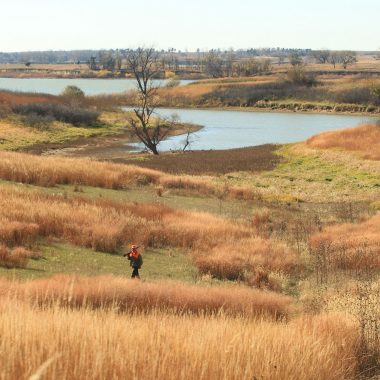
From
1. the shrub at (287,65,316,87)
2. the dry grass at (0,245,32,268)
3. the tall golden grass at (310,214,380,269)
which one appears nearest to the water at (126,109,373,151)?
the shrub at (287,65,316,87)

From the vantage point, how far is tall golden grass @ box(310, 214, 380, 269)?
1521 centimetres

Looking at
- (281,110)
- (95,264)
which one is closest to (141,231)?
(95,264)

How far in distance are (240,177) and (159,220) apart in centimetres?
2123

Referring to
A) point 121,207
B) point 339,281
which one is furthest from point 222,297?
point 121,207

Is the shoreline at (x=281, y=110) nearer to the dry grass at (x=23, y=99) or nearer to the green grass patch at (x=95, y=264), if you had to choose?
the dry grass at (x=23, y=99)

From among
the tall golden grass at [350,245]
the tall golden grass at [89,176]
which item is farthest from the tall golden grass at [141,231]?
the tall golden grass at [89,176]

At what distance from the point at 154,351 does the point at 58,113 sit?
241 feet

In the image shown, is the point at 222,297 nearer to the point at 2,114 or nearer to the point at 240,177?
the point at 240,177

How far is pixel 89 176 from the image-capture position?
27.1 meters

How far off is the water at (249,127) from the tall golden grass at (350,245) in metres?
42.8

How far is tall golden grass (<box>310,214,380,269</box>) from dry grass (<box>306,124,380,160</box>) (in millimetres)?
27893

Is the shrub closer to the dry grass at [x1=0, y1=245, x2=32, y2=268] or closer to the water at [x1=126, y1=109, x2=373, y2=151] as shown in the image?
the water at [x1=126, y1=109, x2=373, y2=151]

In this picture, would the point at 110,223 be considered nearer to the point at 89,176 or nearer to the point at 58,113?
the point at 89,176

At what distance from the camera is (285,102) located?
11775 centimetres
